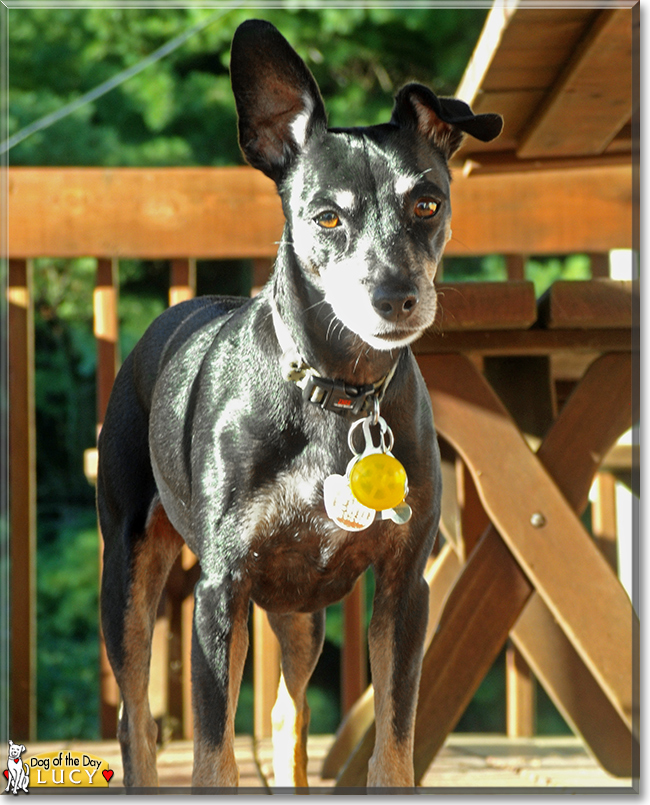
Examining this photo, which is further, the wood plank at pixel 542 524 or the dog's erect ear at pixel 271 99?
the wood plank at pixel 542 524

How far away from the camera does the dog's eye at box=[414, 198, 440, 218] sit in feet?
5.15

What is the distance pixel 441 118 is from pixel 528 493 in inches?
37.9

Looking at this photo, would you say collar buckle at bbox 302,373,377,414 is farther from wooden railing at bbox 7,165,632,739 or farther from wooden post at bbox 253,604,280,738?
wooden post at bbox 253,604,280,738

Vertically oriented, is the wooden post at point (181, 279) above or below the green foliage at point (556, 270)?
below

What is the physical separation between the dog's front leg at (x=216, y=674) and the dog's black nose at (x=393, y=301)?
521 mm

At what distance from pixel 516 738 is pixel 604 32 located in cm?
232

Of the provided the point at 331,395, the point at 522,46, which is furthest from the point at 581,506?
the point at 522,46

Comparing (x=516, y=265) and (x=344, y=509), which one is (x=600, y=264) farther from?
(x=344, y=509)

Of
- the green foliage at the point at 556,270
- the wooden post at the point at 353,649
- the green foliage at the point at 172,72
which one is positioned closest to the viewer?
the wooden post at the point at 353,649

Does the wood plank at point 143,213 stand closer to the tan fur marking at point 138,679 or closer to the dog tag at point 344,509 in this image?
the tan fur marking at point 138,679

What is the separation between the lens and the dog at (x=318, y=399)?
1.54 meters

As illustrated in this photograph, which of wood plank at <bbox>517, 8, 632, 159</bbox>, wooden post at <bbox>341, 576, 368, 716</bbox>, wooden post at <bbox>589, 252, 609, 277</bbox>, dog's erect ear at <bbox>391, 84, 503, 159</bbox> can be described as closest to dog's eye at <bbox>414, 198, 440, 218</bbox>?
dog's erect ear at <bbox>391, 84, 503, 159</bbox>

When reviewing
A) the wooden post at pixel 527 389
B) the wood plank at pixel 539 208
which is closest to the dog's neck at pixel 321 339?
the wooden post at pixel 527 389

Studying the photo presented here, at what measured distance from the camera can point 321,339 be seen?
5.43 feet
